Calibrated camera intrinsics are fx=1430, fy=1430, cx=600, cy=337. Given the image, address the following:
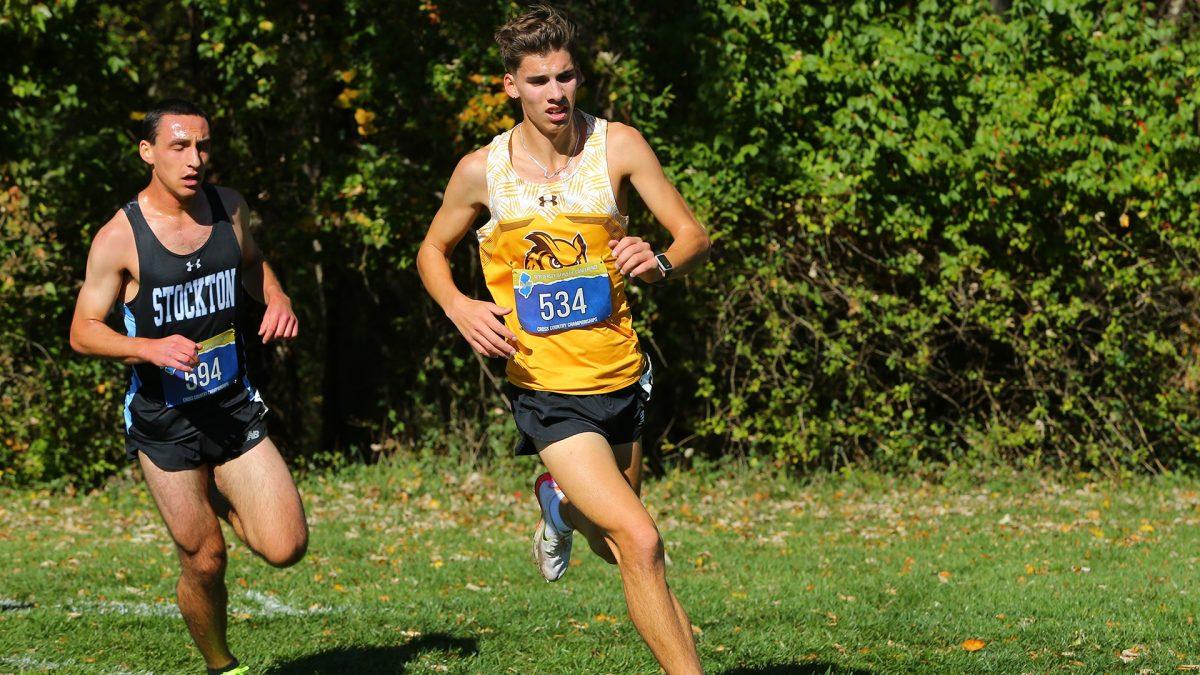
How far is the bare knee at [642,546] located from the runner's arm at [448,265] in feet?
2.16

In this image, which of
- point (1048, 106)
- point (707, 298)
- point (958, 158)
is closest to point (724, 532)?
point (707, 298)

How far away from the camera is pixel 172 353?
4.55 m

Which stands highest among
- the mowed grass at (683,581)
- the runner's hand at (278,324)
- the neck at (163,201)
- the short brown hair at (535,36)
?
the short brown hair at (535,36)

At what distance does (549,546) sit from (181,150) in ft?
6.28

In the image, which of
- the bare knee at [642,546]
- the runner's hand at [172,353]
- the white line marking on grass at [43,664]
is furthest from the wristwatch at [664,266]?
the white line marking on grass at [43,664]

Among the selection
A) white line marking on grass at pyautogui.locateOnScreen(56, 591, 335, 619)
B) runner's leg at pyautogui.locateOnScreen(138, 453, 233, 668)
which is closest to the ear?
runner's leg at pyautogui.locateOnScreen(138, 453, 233, 668)

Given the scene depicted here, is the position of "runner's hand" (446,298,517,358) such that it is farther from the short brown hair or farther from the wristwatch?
the short brown hair

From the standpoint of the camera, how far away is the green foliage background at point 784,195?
10.5 metres

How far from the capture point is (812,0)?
1091cm

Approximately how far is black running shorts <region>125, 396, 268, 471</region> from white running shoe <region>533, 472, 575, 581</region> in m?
1.03

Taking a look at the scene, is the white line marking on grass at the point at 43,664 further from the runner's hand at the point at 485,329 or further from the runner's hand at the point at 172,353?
the runner's hand at the point at 485,329

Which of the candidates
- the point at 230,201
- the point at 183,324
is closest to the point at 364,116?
the point at 230,201

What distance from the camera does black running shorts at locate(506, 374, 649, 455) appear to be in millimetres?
4418

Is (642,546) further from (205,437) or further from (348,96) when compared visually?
(348,96)
